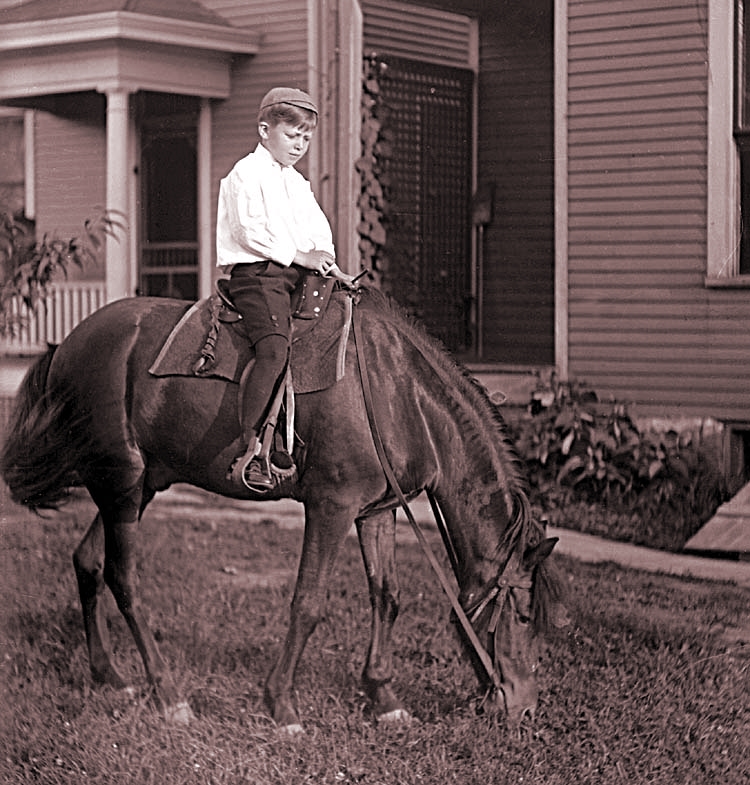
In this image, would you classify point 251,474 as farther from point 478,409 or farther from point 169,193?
point 169,193

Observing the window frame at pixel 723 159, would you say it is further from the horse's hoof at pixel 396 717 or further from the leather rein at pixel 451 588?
the horse's hoof at pixel 396 717

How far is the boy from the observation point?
429 cm

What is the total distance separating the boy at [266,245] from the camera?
4.29m

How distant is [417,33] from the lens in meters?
9.12

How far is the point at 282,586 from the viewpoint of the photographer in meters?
6.52

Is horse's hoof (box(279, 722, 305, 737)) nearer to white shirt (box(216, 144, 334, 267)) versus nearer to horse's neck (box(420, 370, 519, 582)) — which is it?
horse's neck (box(420, 370, 519, 582))

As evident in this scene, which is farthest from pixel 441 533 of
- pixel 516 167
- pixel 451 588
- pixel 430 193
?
pixel 516 167

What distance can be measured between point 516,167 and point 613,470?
444 centimetres

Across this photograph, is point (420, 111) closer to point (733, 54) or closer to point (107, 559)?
point (733, 54)

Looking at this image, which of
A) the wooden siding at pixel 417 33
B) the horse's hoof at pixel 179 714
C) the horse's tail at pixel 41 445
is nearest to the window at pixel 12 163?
the horse's tail at pixel 41 445

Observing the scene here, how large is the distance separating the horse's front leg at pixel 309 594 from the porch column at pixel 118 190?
304 centimetres

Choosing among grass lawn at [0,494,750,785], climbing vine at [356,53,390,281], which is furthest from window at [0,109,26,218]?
grass lawn at [0,494,750,785]

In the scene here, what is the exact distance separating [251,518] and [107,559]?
3.00 m

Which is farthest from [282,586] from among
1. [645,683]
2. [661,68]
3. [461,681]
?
[661,68]
